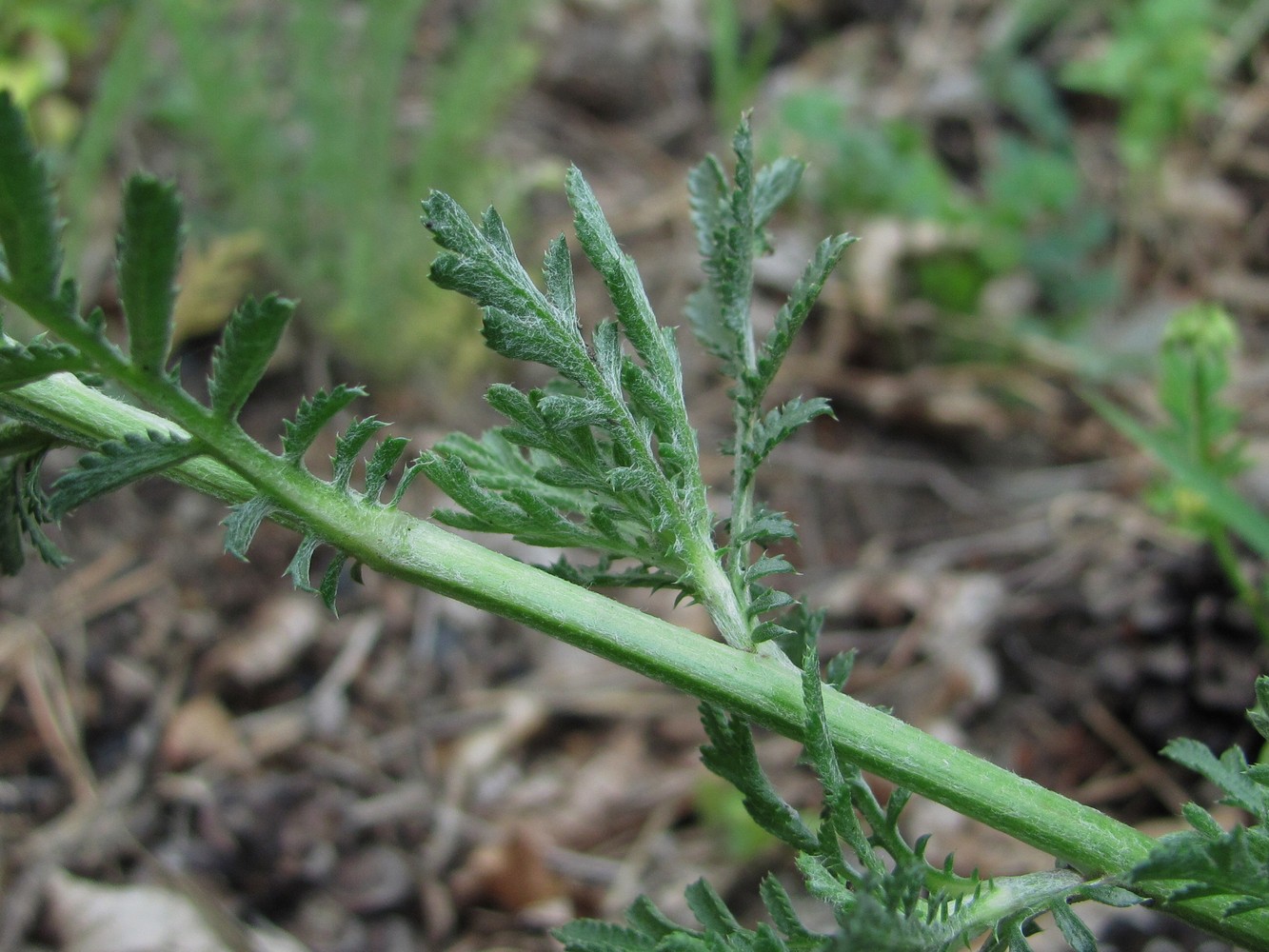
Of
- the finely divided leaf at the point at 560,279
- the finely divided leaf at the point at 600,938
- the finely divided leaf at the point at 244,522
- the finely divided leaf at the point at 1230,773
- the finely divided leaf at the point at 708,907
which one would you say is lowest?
the finely divided leaf at the point at 600,938

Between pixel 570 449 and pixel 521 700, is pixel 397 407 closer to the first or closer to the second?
pixel 521 700

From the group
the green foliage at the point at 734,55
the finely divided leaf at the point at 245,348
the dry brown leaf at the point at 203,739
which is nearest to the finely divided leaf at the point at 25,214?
the finely divided leaf at the point at 245,348

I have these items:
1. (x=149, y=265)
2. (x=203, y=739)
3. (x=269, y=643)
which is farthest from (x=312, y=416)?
(x=269, y=643)

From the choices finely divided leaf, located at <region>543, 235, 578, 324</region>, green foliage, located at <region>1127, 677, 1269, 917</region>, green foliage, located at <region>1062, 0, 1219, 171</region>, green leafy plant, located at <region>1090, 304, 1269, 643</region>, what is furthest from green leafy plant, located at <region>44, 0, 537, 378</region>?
green foliage, located at <region>1127, 677, 1269, 917</region>

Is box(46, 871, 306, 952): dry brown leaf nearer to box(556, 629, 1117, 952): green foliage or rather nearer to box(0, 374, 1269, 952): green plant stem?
box(556, 629, 1117, 952): green foliage

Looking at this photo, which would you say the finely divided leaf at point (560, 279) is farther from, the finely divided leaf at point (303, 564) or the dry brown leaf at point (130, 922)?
the dry brown leaf at point (130, 922)

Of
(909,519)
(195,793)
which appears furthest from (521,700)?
(909,519)

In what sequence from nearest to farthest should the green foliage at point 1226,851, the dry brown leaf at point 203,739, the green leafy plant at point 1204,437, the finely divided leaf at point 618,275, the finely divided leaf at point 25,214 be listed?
1. the finely divided leaf at point 25,214
2. the green foliage at point 1226,851
3. the finely divided leaf at point 618,275
4. the green leafy plant at point 1204,437
5. the dry brown leaf at point 203,739
